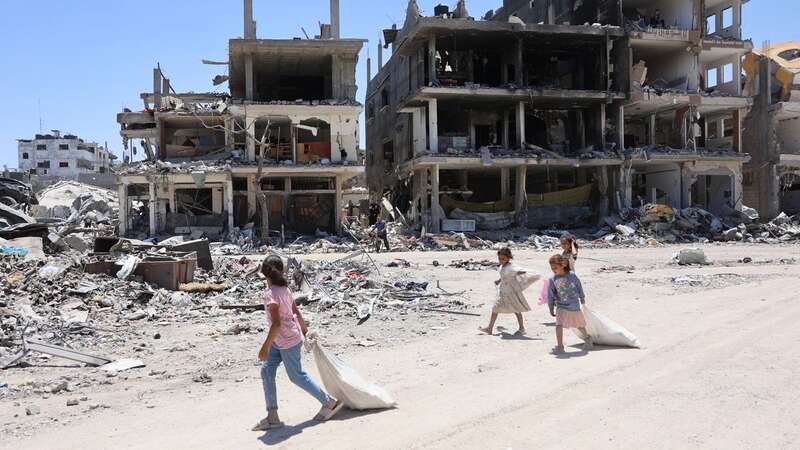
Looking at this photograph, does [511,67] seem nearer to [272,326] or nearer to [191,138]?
[191,138]

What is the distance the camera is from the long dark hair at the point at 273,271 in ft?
15.8

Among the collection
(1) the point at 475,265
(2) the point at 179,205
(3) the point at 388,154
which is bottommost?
(1) the point at 475,265

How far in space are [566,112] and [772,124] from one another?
1294cm

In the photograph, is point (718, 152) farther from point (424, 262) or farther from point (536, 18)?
point (424, 262)

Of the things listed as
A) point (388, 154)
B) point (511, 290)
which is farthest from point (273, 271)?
point (388, 154)

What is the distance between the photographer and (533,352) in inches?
295

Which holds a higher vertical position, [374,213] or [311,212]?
[311,212]

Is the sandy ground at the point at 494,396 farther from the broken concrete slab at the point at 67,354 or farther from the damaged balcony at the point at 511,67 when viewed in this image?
the damaged balcony at the point at 511,67

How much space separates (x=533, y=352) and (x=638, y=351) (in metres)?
1.18

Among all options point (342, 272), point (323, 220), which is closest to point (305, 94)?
point (323, 220)

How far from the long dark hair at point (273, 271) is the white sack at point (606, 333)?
4.14m

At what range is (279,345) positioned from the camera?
4.87m

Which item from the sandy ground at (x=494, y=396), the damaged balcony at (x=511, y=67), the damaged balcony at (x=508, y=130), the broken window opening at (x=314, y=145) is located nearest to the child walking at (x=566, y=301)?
the sandy ground at (x=494, y=396)

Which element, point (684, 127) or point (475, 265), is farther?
point (684, 127)
